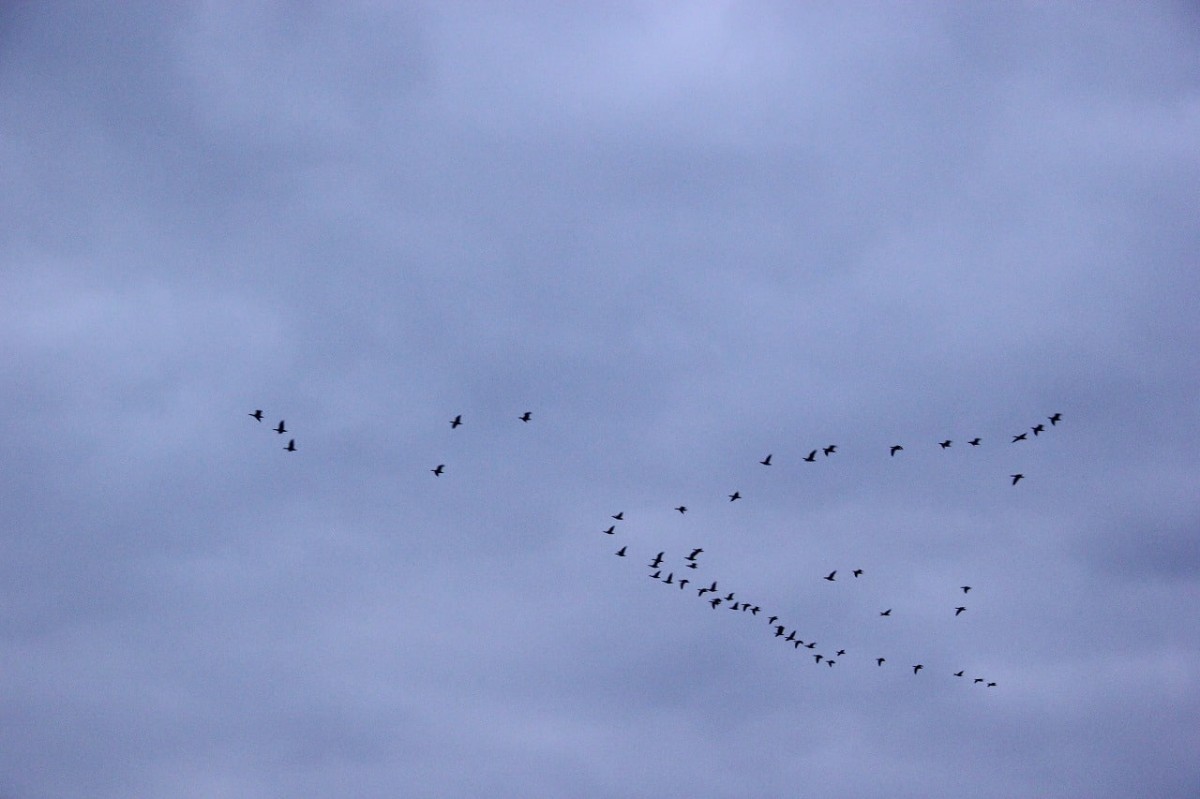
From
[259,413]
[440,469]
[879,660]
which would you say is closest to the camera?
[259,413]

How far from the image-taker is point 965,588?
Result: 344 feet

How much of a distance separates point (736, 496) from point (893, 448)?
43.9 feet

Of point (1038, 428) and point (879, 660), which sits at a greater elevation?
point (1038, 428)

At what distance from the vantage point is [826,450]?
324 ft

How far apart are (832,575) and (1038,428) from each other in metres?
22.5

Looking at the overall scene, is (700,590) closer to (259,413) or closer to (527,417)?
(527,417)

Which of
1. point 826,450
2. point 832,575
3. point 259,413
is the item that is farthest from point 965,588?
point 259,413

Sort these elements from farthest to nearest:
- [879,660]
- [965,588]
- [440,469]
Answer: [879,660] < [965,588] < [440,469]

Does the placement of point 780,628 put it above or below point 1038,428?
below

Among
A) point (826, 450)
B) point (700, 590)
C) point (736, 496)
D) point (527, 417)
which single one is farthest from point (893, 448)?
point (527, 417)

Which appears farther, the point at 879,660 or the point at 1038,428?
the point at 879,660

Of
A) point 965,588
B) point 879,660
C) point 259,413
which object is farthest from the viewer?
point 879,660

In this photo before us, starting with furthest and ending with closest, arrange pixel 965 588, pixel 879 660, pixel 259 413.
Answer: pixel 879 660 → pixel 965 588 → pixel 259 413

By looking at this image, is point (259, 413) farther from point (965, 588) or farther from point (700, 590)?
point (965, 588)
